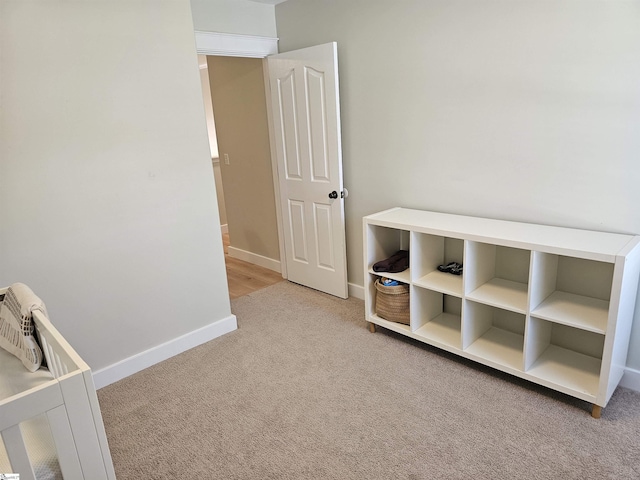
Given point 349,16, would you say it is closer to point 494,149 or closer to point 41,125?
point 494,149

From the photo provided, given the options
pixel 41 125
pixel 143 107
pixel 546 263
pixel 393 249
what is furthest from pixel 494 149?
pixel 41 125

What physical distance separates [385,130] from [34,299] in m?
2.24

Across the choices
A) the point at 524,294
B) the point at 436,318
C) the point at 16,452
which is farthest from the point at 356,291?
the point at 16,452

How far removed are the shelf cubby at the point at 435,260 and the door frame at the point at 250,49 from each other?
1581 millimetres

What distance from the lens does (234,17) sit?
3201mm

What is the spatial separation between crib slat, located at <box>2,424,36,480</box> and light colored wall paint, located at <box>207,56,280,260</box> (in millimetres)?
3106

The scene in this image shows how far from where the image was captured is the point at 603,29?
6.47ft

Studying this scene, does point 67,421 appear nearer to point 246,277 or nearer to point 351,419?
point 351,419

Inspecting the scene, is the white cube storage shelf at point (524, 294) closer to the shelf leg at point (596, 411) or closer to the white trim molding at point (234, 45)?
the shelf leg at point (596, 411)

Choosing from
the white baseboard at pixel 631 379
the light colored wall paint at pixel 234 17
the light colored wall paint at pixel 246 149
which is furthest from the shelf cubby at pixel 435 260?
the light colored wall paint at pixel 234 17

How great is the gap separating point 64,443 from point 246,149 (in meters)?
3.31

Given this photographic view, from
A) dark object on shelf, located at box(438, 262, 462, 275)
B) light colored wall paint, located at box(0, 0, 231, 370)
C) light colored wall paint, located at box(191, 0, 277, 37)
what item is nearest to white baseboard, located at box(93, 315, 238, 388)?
light colored wall paint, located at box(0, 0, 231, 370)

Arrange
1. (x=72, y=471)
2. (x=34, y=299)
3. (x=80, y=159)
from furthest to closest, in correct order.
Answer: (x=80, y=159), (x=34, y=299), (x=72, y=471)

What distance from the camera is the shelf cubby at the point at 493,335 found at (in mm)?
2342
